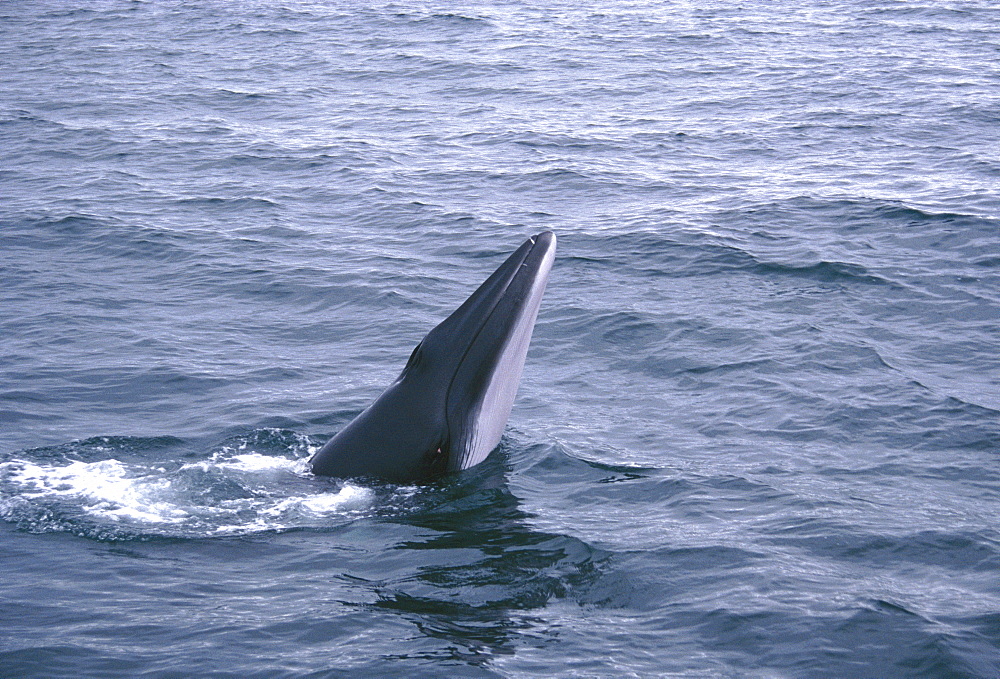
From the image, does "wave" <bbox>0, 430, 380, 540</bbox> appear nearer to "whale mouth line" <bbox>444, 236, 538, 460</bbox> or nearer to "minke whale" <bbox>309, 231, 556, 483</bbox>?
"minke whale" <bbox>309, 231, 556, 483</bbox>

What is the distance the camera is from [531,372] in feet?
57.9

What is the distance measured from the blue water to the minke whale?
0.36m

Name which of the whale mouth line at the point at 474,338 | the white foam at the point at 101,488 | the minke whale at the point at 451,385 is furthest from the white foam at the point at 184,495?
the whale mouth line at the point at 474,338

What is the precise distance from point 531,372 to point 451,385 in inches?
225

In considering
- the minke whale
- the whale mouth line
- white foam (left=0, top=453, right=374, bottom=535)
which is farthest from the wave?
the whale mouth line

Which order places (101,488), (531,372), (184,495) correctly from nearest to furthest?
(184,495), (101,488), (531,372)

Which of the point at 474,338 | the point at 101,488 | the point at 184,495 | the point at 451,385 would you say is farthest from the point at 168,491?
the point at 474,338

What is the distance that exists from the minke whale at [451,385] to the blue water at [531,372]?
36 cm

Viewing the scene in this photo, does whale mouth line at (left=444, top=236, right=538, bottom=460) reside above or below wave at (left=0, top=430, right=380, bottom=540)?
above

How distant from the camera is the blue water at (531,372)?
421 inches

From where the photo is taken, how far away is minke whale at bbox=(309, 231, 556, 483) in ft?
39.4

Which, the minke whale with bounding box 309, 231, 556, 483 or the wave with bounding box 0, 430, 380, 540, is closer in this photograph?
the minke whale with bounding box 309, 231, 556, 483

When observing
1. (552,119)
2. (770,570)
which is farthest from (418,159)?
(770,570)

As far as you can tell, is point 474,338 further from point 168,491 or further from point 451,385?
point 168,491
